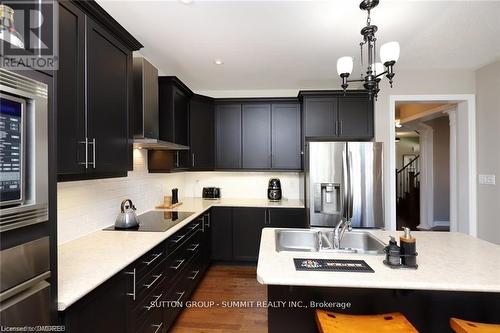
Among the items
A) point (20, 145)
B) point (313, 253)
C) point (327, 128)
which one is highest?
point (327, 128)

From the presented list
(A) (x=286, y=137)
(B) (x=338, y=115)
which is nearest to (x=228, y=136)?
(A) (x=286, y=137)

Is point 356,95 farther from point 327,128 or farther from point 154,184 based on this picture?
point 154,184

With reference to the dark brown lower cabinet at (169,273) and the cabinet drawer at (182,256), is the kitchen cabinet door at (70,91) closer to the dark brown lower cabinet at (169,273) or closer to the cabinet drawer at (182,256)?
the dark brown lower cabinet at (169,273)

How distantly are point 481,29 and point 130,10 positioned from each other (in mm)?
2914

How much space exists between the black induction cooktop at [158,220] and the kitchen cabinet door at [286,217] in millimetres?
1121

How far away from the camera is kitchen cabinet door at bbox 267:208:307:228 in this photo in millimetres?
3314

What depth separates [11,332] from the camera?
75 cm

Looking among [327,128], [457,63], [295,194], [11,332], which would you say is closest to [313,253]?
[11,332]

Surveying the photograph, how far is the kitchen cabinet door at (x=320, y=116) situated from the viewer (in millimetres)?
3260

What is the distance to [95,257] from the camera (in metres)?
1.49

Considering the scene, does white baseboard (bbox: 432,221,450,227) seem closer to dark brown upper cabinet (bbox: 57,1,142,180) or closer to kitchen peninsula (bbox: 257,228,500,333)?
kitchen peninsula (bbox: 257,228,500,333)

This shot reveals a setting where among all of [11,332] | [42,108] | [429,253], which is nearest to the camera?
[11,332]

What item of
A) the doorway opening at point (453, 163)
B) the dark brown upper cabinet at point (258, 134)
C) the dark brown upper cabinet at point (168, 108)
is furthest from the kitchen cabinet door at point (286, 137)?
the dark brown upper cabinet at point (168, 108)

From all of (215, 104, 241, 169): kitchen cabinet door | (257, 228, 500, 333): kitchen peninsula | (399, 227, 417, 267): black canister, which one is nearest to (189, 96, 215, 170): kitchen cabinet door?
(215, 104, 241, 169): kitchen cabinet door
